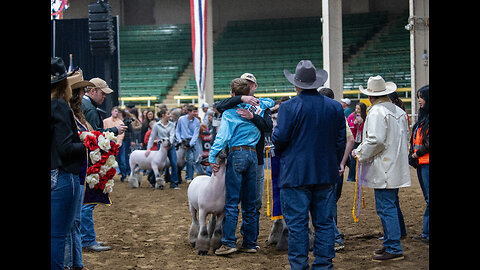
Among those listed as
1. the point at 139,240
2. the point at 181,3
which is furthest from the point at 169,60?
the point at 139,240

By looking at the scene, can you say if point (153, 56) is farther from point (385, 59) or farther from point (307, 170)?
point (307, 170)

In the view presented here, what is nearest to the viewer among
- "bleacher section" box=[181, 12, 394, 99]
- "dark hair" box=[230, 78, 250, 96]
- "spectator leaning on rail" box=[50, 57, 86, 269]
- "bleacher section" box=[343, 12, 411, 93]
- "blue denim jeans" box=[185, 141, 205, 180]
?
"spectator leaning on rail" box=[50, 57, 86, 269]

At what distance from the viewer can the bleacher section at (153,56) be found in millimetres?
30125

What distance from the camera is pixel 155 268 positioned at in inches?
228

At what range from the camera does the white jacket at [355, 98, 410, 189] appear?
5871mm

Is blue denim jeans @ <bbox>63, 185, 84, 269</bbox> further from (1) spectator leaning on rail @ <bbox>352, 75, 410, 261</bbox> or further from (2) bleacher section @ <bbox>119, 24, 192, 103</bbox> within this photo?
(2) bleacher section @ <bbox>119, 24, 192, 103</bbox>

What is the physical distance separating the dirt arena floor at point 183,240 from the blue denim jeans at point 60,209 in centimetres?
160

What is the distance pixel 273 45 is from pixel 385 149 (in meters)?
26.3

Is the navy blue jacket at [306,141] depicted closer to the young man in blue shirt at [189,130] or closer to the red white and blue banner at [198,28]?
the young man in blue shirt at [189,130]

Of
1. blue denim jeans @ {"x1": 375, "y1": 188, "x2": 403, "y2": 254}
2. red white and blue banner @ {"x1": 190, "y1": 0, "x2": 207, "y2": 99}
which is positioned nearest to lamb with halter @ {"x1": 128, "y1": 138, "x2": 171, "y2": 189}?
red white and blue banner @ {"x1": 190, "y1": 0, "x2": 207, "y2": 99}

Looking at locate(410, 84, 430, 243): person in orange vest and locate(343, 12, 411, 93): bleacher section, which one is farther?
locate(343, 12, 411, 93): bleacher section

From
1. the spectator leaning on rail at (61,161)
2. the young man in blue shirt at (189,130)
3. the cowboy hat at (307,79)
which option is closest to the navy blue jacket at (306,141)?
the cowboy hat at (307,79)

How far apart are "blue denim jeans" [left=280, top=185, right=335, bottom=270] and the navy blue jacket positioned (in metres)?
0.12
